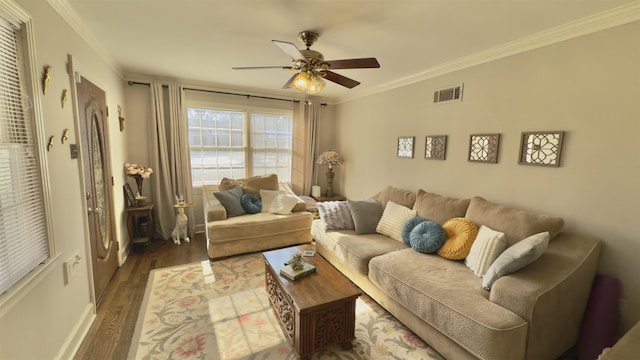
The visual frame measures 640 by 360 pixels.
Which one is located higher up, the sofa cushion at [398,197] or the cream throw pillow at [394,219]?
the sofa cushion at [398,197]

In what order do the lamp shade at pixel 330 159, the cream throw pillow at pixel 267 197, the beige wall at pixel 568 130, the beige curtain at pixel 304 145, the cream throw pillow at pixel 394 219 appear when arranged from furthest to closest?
the beige curtain at pixel 304 145 < the lamp shade at pixel 330 159 < the cream throw pillow at pixel 267 197 < the cream throw pillow at pixel 394 219 < the beige wall at pixel 568 130

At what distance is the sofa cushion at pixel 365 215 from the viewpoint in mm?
3002

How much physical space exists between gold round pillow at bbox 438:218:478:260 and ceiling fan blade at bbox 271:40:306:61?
2008 millimetres

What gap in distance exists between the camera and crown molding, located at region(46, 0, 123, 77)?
1747 millimetres

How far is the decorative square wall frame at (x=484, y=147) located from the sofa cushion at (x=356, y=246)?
120 centimetres

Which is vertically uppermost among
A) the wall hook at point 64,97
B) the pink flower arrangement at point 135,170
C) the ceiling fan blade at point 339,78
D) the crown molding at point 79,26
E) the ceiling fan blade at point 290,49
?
the crown molding at point 79,26

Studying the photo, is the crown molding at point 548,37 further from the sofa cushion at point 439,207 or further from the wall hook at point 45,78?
the wall hook at point 45,78

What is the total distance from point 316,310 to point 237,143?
3467 millimetres

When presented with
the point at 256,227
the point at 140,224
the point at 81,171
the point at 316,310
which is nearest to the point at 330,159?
the point at 256,227

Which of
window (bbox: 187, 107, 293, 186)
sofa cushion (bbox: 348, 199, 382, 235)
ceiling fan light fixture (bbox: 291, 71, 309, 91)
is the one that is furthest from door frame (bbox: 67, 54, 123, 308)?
sofa cushion (bbox: 348, 199, 382, 235)

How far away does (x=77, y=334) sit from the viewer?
1.83 m

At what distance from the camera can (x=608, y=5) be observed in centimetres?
171

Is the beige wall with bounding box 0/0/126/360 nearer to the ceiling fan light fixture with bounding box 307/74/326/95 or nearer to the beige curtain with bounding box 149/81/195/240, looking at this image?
the beige curtain with bounding box 149/81/195/240

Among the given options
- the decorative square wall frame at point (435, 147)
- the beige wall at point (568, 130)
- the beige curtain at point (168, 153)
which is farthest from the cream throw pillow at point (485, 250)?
the beige curtain at point (168, 153)
